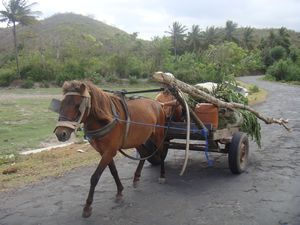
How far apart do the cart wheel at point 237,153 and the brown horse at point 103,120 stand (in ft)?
4.72

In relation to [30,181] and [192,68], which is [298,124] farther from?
[192,68]

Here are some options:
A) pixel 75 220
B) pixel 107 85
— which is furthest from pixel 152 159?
pixel 107 85

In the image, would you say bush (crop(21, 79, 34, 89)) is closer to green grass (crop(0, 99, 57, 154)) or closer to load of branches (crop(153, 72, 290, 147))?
green grass (crop(0, 99, 57, 154))

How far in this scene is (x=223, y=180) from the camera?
710cm

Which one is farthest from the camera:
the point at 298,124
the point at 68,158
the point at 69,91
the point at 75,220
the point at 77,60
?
the point at 77,60

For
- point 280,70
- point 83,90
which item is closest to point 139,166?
point 83,90

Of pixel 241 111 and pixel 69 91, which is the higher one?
pixel 69 91

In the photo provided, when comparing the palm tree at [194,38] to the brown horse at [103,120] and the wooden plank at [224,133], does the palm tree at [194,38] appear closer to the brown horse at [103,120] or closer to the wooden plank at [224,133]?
the wooden plank at [224,133]

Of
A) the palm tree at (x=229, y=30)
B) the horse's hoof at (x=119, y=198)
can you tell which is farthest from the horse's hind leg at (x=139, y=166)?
the palm tree at (x=229, y=30)

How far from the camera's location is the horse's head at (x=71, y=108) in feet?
16.0

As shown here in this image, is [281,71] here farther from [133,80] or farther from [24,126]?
[24,126]

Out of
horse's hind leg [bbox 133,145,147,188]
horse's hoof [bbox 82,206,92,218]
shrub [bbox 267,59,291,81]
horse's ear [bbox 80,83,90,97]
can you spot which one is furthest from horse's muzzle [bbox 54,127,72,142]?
shrub [bbox 267,59,291,81]

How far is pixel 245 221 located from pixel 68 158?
5102 millimetres

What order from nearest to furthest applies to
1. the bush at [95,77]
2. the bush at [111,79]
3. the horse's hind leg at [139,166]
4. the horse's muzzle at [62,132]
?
the horse's muzzle at [62,132]
the horse's hind leg at [139,166]
the bush at [95,77]
the bush at [111,79]
